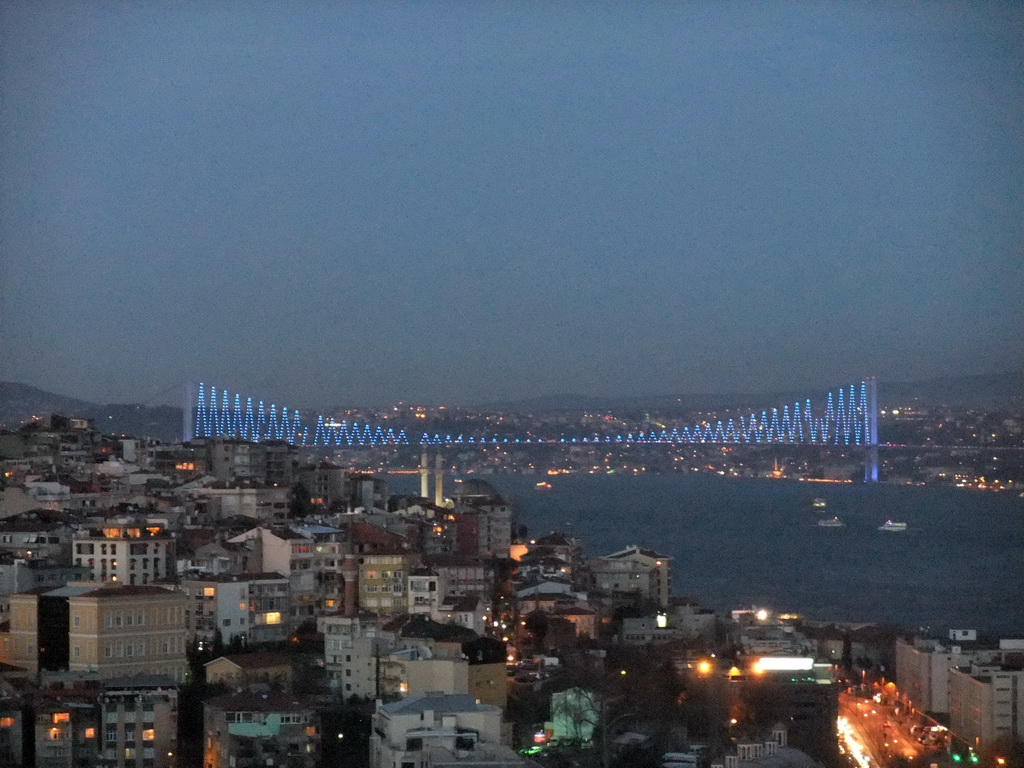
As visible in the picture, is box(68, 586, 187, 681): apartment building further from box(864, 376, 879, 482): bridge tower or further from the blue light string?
Answer: box(864, 376, 879, 482): bridge tower

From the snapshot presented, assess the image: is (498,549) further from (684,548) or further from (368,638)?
(684,548)

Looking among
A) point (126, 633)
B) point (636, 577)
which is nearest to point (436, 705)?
point (126, 633)

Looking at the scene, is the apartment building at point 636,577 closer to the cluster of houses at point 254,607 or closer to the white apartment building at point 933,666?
the cluster of houses at point 254,607

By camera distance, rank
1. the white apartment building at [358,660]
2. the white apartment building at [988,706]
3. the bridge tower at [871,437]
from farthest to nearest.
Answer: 1. the bridge tower at [871,437]
2. the white apartment building at [988,706]
3. the white apartment building at [358,660]

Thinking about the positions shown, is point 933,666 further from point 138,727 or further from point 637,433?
point 637,433

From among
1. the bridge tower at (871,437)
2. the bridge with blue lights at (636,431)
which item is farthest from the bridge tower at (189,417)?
the bridge tower at (871,437)

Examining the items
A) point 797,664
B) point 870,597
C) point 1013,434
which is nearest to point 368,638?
point 797,664
